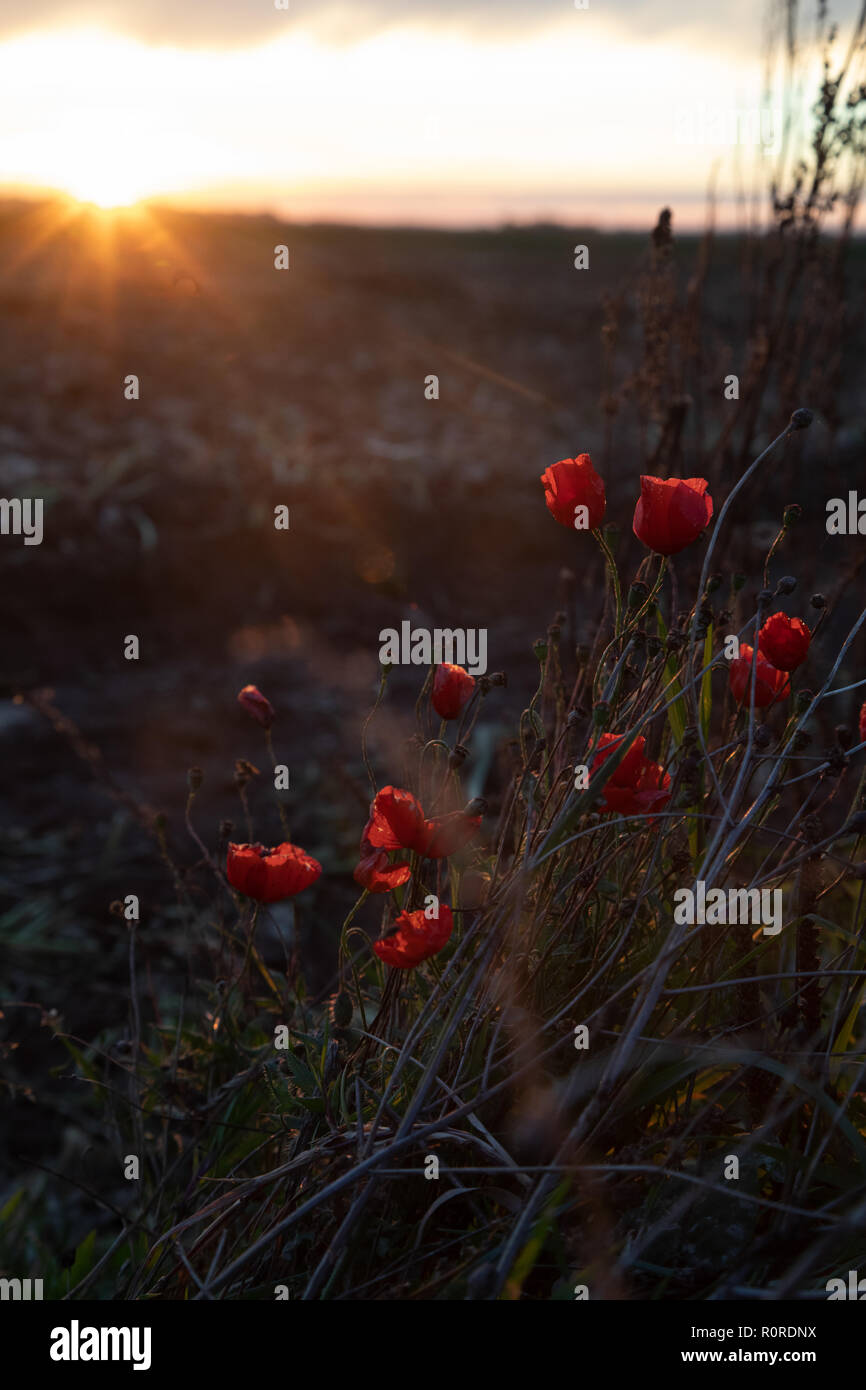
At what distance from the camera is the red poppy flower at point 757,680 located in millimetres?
1308

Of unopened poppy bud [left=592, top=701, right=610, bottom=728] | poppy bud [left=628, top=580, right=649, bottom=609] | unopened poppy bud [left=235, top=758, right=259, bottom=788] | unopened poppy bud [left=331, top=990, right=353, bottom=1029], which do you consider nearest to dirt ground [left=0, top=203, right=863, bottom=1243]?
unopened poppy bud [left=235, top=758, right=259, bottom=788]

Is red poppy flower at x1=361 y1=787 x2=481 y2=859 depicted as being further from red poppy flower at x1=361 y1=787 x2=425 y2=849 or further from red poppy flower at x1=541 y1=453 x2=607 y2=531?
red poppy flower at x1=541 y1=453 x2=607 y2=531

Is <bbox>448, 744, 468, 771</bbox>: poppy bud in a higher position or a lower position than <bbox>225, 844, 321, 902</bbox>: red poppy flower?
higher

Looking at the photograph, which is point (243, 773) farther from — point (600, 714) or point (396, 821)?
point (600, 714)

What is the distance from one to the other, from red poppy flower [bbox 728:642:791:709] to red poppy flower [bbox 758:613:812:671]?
4 cm

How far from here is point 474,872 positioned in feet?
5.02

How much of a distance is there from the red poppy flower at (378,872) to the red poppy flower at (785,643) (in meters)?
0.51

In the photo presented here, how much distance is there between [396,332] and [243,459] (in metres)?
2.49

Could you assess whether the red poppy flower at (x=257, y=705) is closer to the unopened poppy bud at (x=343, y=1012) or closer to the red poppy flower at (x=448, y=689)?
the red poppy flower at (x=448, y=689)

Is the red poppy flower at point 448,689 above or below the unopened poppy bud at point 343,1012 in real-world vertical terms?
above

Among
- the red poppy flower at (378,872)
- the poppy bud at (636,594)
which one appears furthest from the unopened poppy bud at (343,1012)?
the poppy bud at (636,594)

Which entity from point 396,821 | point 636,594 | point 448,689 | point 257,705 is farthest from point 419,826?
point 257,705

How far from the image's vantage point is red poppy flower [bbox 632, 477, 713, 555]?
115cm

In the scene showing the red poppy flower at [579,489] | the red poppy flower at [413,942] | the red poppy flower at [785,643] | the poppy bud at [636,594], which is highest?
the red poppy flower at [579,489]
